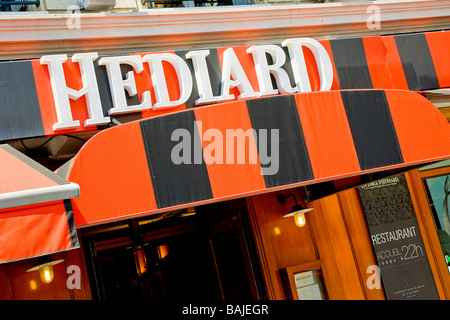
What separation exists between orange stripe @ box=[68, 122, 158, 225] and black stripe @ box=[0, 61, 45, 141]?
1.25 metres

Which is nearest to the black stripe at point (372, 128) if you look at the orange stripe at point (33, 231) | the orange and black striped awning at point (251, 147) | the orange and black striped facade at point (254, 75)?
the orange and black striped awning at point (251, 147)

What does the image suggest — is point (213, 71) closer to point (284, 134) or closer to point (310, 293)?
point (284, 134)

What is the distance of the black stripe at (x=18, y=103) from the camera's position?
5.91 metres

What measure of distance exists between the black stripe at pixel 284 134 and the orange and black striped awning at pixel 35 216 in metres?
1.96

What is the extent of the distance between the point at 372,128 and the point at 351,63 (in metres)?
1.82

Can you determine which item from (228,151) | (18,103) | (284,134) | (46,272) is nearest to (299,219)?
(284,134)

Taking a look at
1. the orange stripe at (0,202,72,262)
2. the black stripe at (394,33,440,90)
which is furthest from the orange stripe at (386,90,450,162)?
the orange stripe at (0,202,72,262)

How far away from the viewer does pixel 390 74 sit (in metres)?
7.74

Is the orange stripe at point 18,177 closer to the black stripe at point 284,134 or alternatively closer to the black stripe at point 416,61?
the black stripe at point 284,134

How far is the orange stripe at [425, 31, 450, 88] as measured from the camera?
8.02 metres

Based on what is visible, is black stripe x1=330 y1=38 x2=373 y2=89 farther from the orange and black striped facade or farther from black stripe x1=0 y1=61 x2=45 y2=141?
black stripe x1=0 y1=61 x2=45 y2=141
